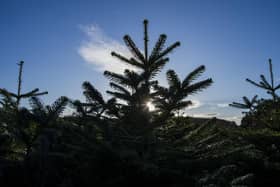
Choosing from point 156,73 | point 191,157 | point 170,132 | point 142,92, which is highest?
point 156,73

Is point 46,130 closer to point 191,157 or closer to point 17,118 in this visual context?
point 17,118

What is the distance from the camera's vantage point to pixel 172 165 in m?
2.86

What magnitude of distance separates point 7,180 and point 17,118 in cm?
89

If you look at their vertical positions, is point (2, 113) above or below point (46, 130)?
above

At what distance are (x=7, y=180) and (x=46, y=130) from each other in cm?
105

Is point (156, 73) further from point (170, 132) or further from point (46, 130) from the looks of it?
point (46, 130)

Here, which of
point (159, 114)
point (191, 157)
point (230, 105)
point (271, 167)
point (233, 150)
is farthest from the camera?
point (230, 105)

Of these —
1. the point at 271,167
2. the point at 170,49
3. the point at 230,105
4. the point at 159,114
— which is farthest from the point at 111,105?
the point at 230,105

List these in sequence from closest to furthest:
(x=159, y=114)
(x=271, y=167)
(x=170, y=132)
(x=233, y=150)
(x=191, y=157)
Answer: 1. (x=233, y=150)
2. (x=191, y=157)
3. (x=271, y=167)
4. (x=159, y=114)
5. (x=170, y=132)

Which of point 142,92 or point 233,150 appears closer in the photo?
point 233,150

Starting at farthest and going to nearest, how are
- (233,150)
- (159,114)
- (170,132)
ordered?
1. (170,132)
2. (159,114)
3. (233,150)

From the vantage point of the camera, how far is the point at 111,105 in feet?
11.0

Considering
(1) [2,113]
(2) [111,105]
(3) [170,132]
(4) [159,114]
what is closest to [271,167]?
(3) [170,132]

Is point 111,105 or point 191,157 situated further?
point 111,105
